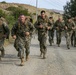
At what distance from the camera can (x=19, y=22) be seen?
1337 cm

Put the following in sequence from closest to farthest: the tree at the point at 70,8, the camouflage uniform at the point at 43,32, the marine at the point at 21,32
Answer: the marine at the point at 21,32 → the camouflage uniform at the point at 43,32 → the tree at the point at 70,8

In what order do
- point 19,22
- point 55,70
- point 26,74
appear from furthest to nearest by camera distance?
point 19,22 → point 55,70 → point 26,74

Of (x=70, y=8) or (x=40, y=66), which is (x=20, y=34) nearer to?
Answer: (x=40, y=66)

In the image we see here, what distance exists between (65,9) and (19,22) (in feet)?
98.5

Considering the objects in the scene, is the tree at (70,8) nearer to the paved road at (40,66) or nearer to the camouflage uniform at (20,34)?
the paved road at (40,66)

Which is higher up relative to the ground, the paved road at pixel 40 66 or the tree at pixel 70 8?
the tree at pixel 70 8

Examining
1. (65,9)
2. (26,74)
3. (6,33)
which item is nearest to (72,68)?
(26,74)

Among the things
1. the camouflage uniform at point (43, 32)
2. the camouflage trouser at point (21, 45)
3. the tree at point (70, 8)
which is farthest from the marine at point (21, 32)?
the tree at point (70, 8)

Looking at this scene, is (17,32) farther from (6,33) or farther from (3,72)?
(3,72)

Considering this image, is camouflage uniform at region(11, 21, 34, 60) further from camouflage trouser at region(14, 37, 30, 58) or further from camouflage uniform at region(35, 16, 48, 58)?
camouflage uniform at region(35, 16, 48, 58)

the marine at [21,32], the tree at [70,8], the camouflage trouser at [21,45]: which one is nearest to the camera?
the camouflage trouser at [21,45]

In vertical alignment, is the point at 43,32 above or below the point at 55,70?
above

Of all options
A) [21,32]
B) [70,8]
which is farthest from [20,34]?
[70,8]

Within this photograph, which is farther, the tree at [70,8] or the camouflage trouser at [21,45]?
the tree at [70,8]
